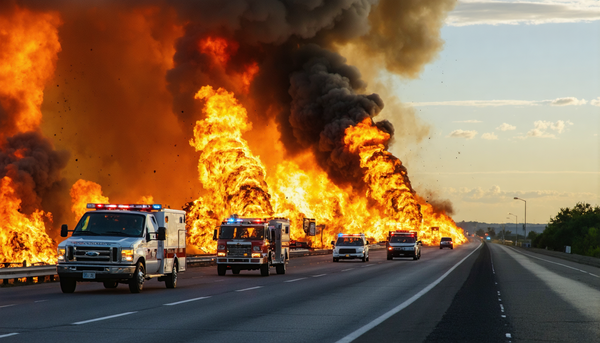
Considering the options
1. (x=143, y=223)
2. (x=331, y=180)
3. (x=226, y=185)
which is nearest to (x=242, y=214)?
(x=226, y=185)

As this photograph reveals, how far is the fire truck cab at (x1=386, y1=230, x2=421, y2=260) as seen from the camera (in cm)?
4819

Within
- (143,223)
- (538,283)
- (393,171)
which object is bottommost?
(538,283)

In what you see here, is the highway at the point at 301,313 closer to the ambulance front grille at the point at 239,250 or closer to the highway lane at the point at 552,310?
the highway lane at the point at 552,310

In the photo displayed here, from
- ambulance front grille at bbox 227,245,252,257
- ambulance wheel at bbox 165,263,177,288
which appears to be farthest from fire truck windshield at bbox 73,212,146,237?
ambulance front grille at bbox 227,245,252,257

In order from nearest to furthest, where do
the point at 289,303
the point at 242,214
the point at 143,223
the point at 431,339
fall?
1. the point at 431,339
2. the point at 289,303
3. the point at 143,223
4. the point at 242,214

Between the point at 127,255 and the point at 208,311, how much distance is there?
4568 millimetres

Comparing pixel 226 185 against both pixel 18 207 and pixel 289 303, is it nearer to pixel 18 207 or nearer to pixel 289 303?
pixel 18 207

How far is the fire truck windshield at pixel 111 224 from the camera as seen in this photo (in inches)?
750

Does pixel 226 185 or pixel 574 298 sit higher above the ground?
pixel 226 185

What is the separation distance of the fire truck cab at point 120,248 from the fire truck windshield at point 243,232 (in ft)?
25.3

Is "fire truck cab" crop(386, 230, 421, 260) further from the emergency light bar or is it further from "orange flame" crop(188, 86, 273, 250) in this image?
the emergency light bar

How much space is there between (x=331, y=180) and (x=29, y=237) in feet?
109

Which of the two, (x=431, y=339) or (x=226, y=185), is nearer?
(x=431, y=339)

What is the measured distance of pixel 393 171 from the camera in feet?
240
